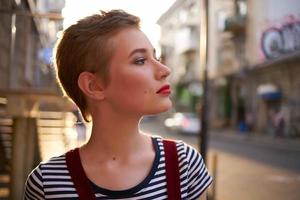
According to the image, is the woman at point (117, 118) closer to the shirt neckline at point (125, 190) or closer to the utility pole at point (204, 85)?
the shirt neckline at point (125, 190)

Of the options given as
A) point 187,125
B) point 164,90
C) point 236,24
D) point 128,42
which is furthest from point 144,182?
point 236,24

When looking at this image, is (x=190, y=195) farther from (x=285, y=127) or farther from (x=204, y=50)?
(x=285, y=127)

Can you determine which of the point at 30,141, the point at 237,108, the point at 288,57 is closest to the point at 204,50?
the point at 30,141

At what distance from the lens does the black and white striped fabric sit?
1.67m

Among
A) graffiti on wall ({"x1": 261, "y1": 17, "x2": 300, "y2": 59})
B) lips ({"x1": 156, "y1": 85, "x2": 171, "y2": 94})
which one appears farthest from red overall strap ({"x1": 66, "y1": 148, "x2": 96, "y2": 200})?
graffiti on wall ({"x1": 261, "y1": 17, "x2": 300, "y2": 59})

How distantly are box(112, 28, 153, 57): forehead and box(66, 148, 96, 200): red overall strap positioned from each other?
0.39 m

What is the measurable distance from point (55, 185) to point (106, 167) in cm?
18

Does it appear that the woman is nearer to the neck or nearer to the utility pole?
the neck

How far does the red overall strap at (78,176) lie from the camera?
1.65 metres

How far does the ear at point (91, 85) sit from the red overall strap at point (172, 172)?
305mm

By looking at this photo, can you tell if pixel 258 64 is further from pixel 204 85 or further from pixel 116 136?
pixel 116 136

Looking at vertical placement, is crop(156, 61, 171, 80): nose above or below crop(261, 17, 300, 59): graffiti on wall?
below

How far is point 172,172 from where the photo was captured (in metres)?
1.72

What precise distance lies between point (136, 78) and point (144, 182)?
347mm
